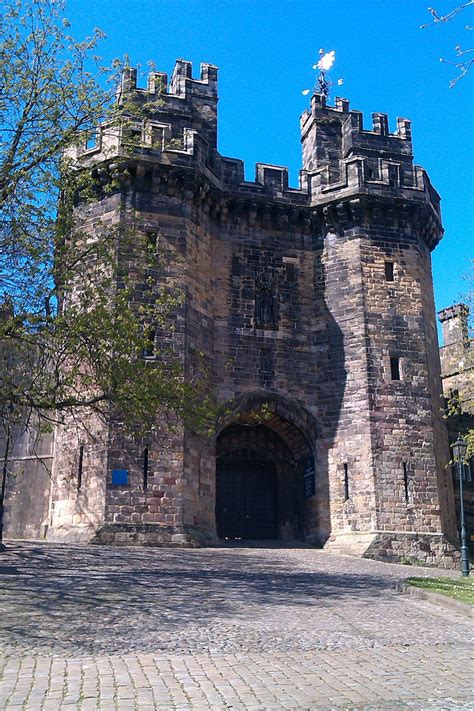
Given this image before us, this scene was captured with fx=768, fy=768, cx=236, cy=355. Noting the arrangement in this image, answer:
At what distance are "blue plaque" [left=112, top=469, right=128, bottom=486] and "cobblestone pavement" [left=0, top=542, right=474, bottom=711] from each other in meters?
3.61

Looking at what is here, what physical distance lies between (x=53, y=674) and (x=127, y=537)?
1094cm

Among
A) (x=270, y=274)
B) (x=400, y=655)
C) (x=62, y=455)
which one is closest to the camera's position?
(x=400, y=655)

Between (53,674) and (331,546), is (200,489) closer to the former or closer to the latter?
(331,546)

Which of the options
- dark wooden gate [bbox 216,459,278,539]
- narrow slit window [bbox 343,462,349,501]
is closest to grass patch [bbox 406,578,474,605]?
narrow slit window [bbox 343,462,349,501]

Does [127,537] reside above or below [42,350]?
below

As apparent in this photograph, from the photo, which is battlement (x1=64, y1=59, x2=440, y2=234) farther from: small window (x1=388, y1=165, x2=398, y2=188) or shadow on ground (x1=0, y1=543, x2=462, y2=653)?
shadow on ground (x1=0, y1=543, x2=462, y2=653)

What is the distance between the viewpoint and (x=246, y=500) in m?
23.2

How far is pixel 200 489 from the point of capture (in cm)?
2008

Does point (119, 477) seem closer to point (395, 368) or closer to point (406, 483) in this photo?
point (406, 483)

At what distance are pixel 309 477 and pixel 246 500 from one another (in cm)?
214

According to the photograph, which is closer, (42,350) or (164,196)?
(42,350)

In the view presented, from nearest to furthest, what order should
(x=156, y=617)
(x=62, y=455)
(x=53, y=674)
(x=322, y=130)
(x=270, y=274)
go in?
(x=53, y=674), (x=156, y=617), (x=62, y=455), (x=270, y=274), (x=322, y=130)

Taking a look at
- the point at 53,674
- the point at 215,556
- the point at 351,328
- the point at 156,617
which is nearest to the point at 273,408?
the point at 351,328

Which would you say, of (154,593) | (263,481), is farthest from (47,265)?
(263,481)
